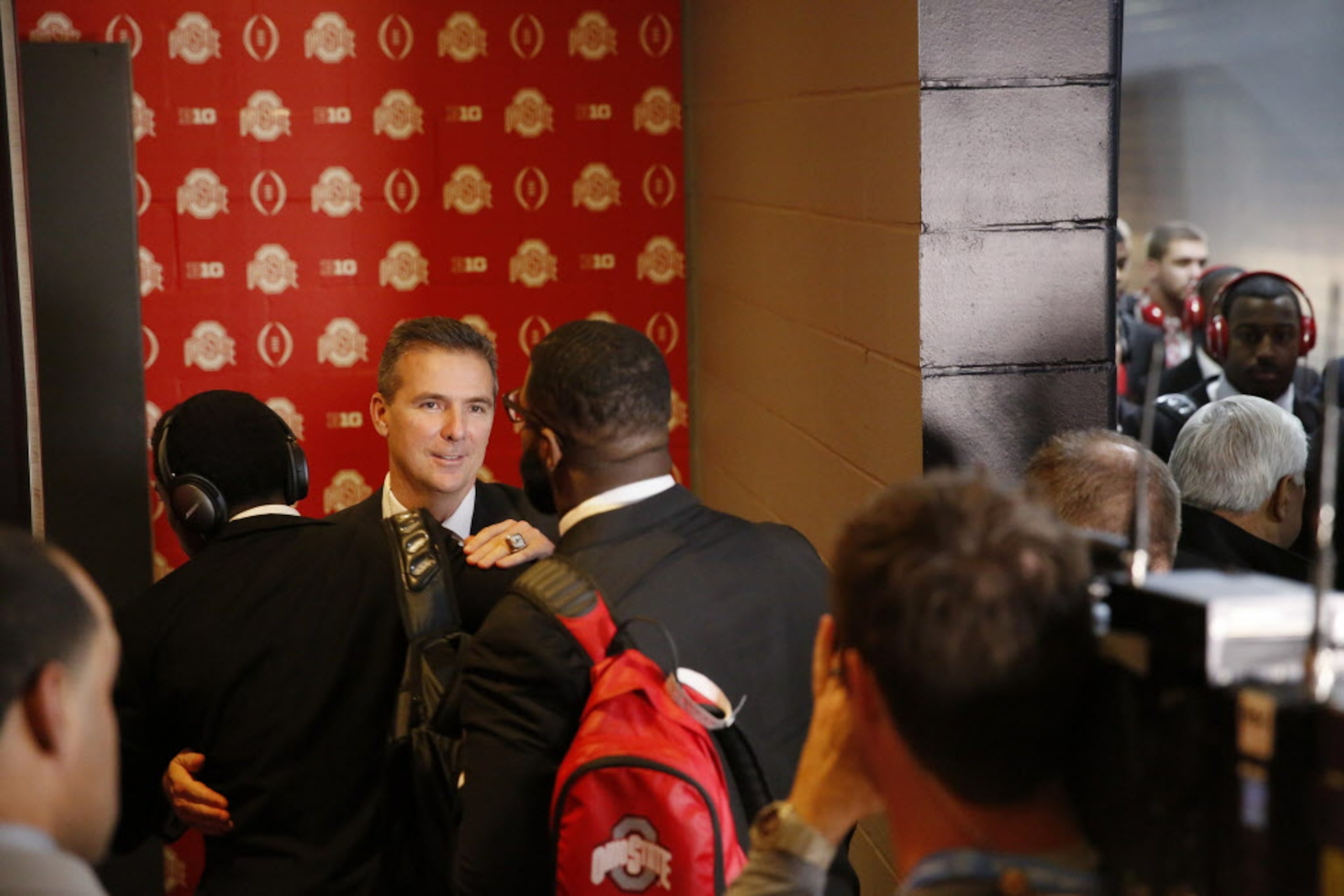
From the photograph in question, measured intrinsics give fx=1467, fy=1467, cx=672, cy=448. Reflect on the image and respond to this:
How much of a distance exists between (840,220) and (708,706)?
151cm

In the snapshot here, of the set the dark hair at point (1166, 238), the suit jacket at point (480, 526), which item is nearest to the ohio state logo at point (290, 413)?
the suit jacket at point (480, 526)

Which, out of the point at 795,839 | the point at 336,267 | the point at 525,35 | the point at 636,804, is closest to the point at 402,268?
the point at 336,267

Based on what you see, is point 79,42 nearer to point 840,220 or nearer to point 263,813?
point 840,220

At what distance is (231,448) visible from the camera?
7.02 feet

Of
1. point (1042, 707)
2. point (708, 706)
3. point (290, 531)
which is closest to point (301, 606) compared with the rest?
point (290, 531)

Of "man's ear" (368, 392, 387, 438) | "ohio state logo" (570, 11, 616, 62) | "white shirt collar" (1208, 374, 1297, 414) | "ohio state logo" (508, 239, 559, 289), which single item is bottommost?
"white shirt collar" (1208, 374, 1297, 414)

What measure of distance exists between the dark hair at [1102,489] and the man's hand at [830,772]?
0.83m

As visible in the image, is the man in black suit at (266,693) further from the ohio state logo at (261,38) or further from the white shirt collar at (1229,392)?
the white shirt collar at (1229,392)

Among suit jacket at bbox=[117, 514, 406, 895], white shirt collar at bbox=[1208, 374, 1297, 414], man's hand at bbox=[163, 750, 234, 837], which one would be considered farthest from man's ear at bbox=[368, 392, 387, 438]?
white shirt collar at bbox=[1208, 374, 1297, 414]

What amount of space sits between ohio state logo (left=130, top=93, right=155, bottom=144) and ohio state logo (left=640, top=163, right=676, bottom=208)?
1.41 metres

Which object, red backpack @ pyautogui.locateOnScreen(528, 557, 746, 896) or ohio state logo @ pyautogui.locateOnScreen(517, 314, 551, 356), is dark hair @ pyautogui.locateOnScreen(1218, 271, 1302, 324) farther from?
red backpack @ pyautogui.locateOnScreen(528, 557, 746, 896)

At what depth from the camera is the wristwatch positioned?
1.26 meters

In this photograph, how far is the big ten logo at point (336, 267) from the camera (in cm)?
429

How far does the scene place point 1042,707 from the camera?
102 cm
